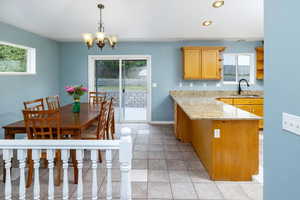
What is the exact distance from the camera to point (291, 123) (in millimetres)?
1345

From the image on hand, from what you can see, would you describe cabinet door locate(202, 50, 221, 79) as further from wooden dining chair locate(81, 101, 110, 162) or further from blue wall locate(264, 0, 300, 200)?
blue wall locate(264, 0, 300, 200)

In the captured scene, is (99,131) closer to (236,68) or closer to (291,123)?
(291,123)

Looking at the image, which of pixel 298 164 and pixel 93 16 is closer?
pixel 298 164

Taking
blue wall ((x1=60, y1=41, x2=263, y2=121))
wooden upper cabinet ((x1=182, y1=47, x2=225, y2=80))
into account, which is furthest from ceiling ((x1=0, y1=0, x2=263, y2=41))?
blue wall ((x1=60, y1=41, x2=263, y2=121))

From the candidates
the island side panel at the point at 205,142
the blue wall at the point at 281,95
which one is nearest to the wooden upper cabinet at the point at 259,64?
the island side panel at the point at 205,142

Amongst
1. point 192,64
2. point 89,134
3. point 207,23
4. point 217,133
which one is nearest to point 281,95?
point 217,133

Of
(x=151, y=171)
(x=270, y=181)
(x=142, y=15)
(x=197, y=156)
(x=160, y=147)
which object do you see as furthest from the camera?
(x=142, y=15)

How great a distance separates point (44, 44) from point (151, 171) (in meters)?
4.46

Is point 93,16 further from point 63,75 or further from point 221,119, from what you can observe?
point 221,119

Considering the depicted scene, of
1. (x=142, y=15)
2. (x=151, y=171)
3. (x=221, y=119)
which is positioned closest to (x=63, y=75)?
(x=142, y=15)

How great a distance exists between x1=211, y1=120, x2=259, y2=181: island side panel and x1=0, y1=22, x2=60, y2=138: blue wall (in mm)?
3792

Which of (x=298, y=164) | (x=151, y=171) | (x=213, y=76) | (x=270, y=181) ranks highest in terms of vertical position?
(x=213, y=76)

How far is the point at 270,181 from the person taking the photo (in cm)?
160

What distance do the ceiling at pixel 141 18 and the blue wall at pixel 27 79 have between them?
217mm
